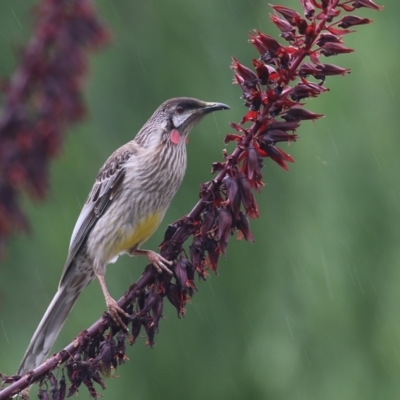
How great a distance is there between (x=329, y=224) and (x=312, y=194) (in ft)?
1.40

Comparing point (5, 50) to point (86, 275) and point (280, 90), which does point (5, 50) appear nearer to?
point (86, 275)

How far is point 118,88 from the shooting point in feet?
25.2

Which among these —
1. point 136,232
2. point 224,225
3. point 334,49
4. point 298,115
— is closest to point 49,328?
point 136,232

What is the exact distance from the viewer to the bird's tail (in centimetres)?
405

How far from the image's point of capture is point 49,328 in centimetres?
444

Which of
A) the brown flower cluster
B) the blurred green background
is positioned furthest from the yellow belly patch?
the brown flower cluster

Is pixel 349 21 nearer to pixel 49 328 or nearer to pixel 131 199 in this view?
pixel 49 328

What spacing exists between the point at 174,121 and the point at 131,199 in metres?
0.56

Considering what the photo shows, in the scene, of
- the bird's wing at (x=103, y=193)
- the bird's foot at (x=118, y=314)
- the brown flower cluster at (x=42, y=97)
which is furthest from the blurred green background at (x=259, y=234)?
the brown flower cluster at (x=42, y=97)

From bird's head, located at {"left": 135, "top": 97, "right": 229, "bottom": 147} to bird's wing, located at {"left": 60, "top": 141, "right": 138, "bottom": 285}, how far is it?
141mm

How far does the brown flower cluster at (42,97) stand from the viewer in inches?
50.1

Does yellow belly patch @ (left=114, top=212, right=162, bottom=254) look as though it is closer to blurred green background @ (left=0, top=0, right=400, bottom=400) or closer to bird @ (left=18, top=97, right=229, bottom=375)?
bird @ (left=18, top=97, right=229, bottom=375)

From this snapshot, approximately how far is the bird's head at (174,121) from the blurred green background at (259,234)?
158 centimetres

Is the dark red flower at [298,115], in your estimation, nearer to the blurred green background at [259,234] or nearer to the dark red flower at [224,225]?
the dark red flower at [224,225]
